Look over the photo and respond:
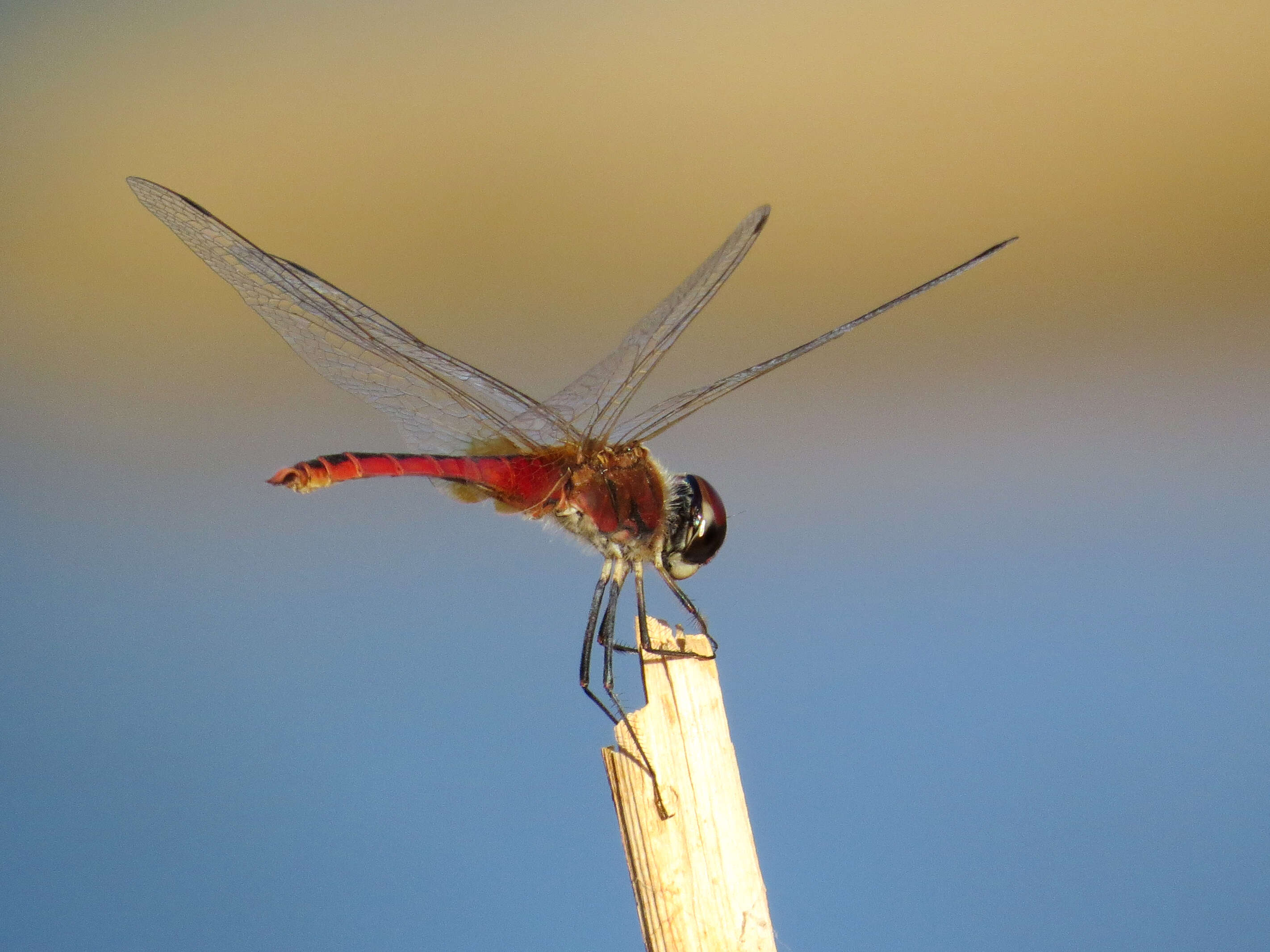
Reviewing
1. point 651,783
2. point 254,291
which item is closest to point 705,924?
point 651,783

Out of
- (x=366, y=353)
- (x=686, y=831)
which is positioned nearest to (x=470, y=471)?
(x=366, y=353)

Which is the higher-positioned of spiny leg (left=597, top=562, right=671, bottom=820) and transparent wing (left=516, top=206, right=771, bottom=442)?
transparent wing (left=516, top=206, right=771, bottom=442)

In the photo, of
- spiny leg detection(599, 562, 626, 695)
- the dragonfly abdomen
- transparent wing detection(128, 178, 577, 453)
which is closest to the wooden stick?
spiny leg detection(599, 562, 626, 695)

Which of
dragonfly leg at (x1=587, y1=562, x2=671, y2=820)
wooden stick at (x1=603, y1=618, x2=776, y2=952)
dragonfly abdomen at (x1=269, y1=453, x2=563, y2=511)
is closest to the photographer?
wooden stick at (x1=603, y1=618, x2=776, y2=952)

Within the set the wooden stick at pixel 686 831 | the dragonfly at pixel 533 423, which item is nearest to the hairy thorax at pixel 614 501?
the dragonfly at pixel 533 423

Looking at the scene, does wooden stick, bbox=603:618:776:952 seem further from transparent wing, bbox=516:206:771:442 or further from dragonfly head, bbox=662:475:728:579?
transparent wing, bbox=516:206:771:442

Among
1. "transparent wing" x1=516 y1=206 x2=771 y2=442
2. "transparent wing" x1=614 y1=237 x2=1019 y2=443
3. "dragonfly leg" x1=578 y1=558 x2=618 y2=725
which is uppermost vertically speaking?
"transparent wing" x1=516 y1=206 x2=771 y2=442

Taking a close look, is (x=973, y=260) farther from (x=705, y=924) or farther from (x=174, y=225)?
(x=174, y=225)
